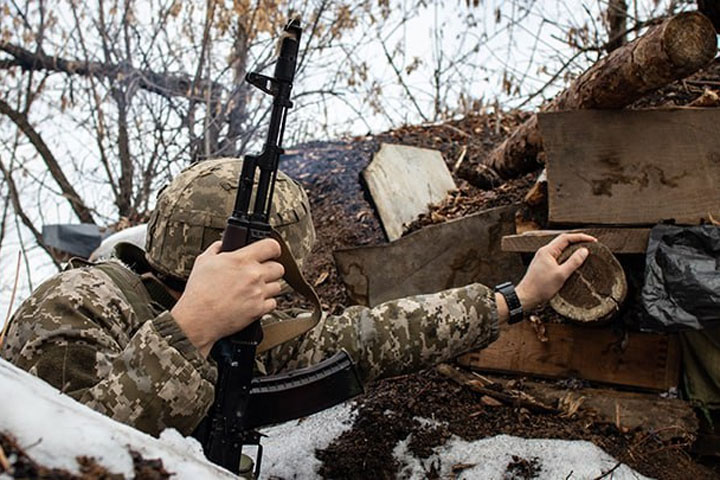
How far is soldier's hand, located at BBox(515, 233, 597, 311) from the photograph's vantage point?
2840 millimetres

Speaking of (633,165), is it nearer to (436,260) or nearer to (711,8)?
(711,8)

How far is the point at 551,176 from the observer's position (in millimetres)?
3330

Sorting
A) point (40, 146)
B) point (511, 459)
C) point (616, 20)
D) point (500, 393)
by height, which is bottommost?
point (511, 459)

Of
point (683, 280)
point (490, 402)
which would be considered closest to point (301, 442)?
point (490, 402)

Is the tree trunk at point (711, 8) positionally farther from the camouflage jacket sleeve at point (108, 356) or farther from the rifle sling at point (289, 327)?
the camouflage jacket sleeve at point (108, 356)

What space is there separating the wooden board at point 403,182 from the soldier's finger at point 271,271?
2.90 m

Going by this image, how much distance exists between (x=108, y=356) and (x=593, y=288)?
6.13ft

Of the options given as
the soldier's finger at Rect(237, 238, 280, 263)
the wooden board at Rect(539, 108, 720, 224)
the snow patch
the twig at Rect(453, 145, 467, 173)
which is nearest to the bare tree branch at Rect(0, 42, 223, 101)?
the twig at Rect(453, 145, 467, 173)

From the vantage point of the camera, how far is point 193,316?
198 cm

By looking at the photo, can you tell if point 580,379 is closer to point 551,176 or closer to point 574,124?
point 551,176

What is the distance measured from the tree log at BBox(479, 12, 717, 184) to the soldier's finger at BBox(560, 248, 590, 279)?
2.36 feet

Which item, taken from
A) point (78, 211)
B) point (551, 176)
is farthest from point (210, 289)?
point (78, 211)

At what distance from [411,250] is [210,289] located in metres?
2.18

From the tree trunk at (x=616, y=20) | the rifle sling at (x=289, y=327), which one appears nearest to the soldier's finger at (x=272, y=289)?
the rifle sling at (x=289, y=327)
